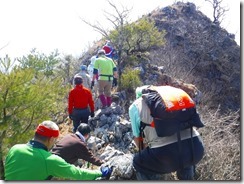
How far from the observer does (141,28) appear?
12.3m

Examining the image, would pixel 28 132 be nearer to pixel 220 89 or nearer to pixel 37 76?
pixel 37 76

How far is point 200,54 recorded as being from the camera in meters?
18.7

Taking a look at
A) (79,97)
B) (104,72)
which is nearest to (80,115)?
(79,97)

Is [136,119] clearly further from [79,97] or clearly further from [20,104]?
[79,97]

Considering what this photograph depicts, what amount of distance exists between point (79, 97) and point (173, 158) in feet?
11.1

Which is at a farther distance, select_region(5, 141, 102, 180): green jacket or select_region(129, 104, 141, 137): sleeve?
select_region(129, 104, 141, 137): sleeve

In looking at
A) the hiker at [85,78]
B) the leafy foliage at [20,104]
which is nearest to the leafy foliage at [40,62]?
the hiker at [85,78]

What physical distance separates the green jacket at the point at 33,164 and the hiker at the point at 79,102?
3.39 metres

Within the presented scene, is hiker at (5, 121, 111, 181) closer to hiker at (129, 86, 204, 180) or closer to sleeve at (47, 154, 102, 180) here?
sleeve at (47, 154, 102, 180)

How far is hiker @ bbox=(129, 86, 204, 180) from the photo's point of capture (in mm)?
3373

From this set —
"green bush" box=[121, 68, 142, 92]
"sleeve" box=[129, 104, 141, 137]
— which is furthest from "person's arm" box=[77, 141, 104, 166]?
"green bush" box=[121, 68, 142, 92]

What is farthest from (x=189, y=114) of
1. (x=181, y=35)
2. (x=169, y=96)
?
(x=181, y=35)

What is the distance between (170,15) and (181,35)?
2.63 meters

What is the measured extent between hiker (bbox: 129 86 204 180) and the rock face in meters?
9.59
